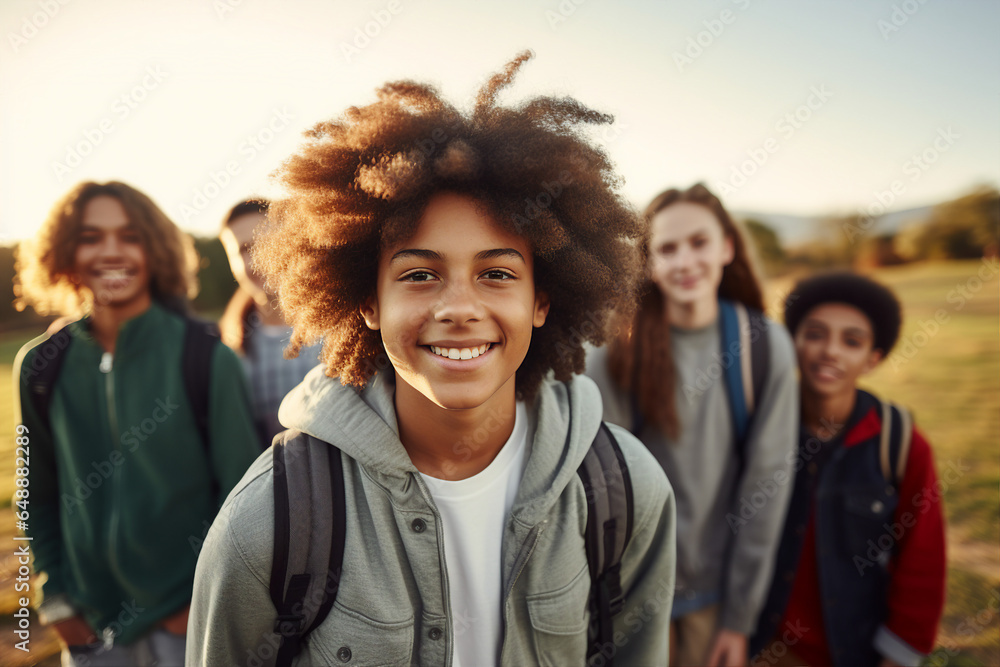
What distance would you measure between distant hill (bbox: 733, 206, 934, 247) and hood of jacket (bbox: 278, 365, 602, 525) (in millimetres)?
16558

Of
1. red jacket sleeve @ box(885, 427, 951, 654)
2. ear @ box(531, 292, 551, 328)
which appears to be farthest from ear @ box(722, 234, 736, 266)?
ear @ box(531, 292, 551, 328)

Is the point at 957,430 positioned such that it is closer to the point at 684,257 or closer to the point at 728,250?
the point at 728,250

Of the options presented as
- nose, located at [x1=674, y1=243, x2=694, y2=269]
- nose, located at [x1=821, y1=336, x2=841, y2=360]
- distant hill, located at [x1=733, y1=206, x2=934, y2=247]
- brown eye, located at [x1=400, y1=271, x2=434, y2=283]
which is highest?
distant hill, located at [x1=733, y1=206, x2=934, y2=247]

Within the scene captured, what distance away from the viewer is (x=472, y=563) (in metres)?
1.75

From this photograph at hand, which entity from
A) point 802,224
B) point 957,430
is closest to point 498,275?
point 957,430

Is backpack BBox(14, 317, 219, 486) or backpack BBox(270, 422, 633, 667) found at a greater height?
backpack BBox(14, 317, 219, 486)

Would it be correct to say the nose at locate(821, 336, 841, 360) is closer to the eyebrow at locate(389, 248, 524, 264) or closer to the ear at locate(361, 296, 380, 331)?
the eyebrow at locate(389, 248, 524, 264)

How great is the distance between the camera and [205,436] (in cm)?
268

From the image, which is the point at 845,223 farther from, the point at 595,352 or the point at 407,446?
the point at 407,446

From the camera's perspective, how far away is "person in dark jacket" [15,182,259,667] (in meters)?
2.60

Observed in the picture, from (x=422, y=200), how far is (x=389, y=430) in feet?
2.50

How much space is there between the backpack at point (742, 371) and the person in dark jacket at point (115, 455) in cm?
245

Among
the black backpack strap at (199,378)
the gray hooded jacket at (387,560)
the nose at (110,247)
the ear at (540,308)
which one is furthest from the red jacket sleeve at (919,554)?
the nose at (110,247)

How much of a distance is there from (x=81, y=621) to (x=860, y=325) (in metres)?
4.60
